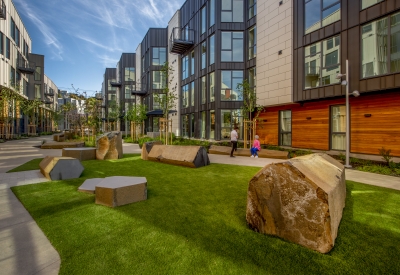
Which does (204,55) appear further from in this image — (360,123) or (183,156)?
(183,156)

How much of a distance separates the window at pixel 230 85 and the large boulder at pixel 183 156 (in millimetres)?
11969

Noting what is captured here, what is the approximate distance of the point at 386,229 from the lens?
334 cm

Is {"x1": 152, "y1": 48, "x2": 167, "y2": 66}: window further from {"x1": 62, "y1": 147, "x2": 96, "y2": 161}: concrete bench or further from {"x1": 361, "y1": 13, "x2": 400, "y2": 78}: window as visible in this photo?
{"x1": 361, "y1": 13, "x2": 400, "y2": 78}: window

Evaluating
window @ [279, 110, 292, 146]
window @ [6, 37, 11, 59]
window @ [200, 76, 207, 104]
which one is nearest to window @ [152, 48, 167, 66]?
window @ [200, 76, 207, 104]

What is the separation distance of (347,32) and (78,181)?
1410 cm

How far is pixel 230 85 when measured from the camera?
2025 centimetres

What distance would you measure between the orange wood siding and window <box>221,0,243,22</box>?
13449 millimetres

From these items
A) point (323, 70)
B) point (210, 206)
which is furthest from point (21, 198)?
point (323, 70)

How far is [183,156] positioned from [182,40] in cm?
1949

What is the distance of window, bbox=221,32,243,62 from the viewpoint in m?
20.0

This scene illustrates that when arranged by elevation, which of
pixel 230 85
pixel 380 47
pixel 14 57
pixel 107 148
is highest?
pixel 14 57

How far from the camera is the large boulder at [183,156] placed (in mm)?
8445

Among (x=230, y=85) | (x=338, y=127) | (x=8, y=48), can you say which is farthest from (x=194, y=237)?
(x=8, y=48)

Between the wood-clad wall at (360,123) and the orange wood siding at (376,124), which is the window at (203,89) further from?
the orange wood siding at (376,124)
